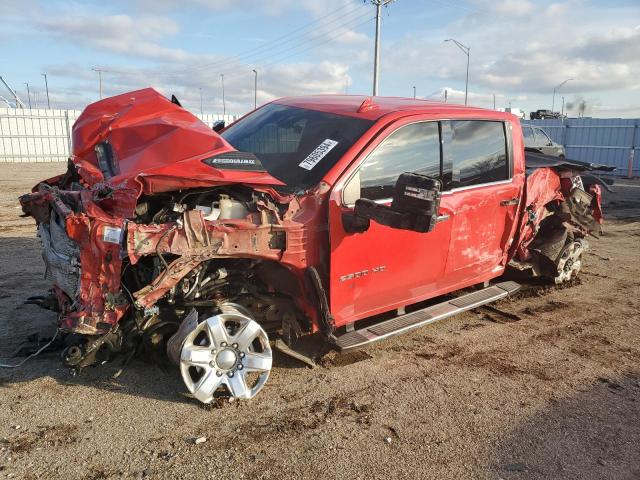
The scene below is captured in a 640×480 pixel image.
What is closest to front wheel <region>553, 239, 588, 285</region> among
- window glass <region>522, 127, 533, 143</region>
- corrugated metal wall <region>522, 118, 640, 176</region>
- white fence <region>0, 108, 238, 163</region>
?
window glass <region>522, 127, 533, 143</region>

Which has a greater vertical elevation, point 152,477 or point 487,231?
point 487,231

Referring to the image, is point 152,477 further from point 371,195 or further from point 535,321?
point 535,321

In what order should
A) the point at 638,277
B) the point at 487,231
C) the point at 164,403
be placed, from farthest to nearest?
the point at 638,277
the point at 487,231
the point at 164,403

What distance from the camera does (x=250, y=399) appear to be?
338 cm

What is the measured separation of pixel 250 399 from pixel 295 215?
1269 mm

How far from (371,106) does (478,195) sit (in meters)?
1.24

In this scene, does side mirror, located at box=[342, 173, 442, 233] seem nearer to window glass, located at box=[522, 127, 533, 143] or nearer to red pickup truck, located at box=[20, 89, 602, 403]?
red pickup truck, located at box=[20, 89, 602, 403]

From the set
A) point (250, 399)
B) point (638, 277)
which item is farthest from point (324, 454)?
point (638, 277)

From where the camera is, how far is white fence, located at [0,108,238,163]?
26147mm

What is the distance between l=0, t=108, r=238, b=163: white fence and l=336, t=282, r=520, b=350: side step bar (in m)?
23.1

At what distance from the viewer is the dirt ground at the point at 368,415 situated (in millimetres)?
2781

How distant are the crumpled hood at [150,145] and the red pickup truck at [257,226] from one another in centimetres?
1

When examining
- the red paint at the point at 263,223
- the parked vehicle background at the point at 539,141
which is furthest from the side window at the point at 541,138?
the red paint at the point at 263,223

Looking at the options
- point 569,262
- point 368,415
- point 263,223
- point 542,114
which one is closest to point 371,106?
point 263,223
